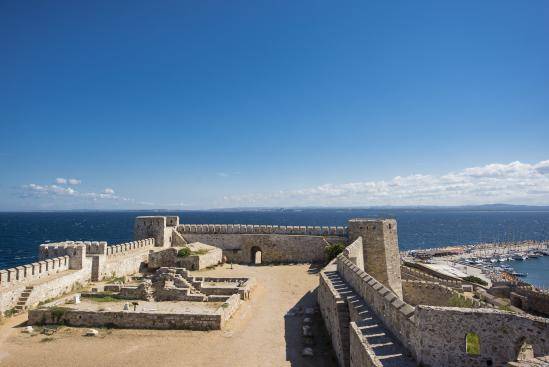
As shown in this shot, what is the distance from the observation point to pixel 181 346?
13602 millimetres

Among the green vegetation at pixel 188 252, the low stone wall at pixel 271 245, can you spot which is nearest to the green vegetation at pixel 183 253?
the green vegetation at pixel 188 252

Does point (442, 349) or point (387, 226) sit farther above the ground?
point (387, 226)

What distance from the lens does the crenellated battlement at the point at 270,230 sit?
1136 inches

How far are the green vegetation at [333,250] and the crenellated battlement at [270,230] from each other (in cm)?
144

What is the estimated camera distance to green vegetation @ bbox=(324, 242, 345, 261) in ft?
87.5

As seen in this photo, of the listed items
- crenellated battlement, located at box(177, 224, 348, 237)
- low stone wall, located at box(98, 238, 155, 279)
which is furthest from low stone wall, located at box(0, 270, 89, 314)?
crenellated battlement, located at box(177, 224, 348, 237)

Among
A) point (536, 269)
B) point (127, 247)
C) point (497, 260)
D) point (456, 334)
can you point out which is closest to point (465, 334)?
point (456, 334)

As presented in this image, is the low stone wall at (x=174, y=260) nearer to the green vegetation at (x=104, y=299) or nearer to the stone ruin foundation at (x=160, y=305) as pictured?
the stone ruin foundation at (x=160, y=305)

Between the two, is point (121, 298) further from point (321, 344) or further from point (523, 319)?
point (523, 319)

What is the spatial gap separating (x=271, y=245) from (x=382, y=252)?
9.45m

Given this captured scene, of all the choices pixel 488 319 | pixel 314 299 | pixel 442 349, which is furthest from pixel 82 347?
pixel 488 319

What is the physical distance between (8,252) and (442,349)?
69.9 m

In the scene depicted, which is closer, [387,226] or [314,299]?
[314,299]

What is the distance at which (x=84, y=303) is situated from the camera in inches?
702
